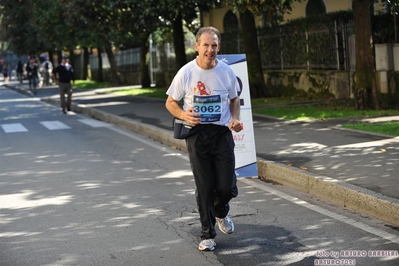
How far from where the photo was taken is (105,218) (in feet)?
28.1

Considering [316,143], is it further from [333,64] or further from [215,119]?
[333,64]

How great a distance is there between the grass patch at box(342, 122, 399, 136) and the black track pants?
693cm

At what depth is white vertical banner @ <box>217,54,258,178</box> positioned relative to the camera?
10.8 m

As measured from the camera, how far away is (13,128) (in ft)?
68.9

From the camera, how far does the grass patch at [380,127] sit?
13795 millimetres

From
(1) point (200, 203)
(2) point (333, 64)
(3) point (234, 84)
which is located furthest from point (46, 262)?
(2) point (333, 64)

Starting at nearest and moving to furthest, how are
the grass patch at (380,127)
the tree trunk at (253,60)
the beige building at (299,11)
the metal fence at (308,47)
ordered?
the grass patch at (380,127), the metal fence at (308,47), the tree trunk at (253,60), the beige building at (299,11)

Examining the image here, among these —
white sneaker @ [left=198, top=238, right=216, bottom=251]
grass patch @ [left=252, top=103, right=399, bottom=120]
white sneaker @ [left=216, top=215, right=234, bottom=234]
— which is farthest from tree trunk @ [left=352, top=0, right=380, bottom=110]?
white sneaker @ [left=198, top=238, right=216, bottom=251]

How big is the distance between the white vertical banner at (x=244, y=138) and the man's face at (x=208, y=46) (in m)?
3.84

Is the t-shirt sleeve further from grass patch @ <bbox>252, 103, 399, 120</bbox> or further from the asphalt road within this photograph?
Result: grass patch @ <bbox>252, 103, 399, 120</bbox>

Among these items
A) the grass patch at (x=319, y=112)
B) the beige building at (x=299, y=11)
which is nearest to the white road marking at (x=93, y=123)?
the grass patch at (x=319, y=112)

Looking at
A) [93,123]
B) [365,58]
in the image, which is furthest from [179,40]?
[365,58]

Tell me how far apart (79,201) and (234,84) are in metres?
3.27

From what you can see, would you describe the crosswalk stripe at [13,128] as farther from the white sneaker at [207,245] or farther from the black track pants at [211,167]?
the white sneaker at [207,245]
